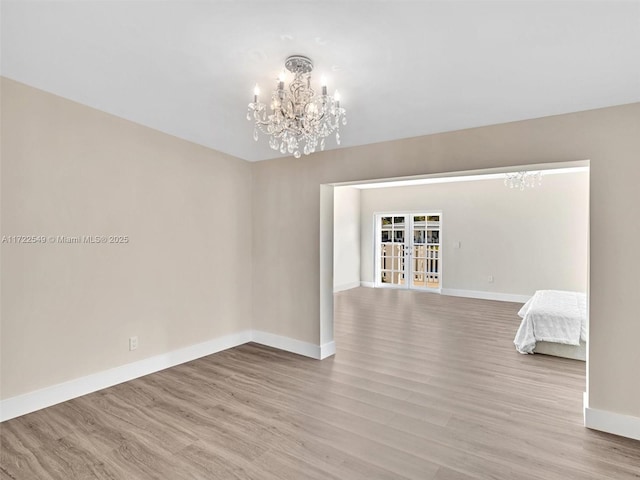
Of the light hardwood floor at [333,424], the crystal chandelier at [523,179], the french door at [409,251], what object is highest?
the crystal chandelier at [523,179]

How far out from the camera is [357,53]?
215 centimetres

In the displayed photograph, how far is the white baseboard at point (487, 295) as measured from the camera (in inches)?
275

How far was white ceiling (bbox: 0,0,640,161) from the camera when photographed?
1797mm

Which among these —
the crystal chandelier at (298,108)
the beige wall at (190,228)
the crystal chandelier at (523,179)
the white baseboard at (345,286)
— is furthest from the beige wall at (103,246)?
the crystal chandelier at (523,179)

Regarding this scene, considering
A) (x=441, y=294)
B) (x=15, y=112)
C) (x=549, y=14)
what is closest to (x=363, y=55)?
(x=549, y=14)

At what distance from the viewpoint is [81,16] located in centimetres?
196

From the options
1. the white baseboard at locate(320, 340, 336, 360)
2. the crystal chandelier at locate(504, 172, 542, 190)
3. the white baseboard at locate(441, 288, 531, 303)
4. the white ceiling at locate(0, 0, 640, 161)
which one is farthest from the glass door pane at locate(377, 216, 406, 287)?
the white ceiling at locate(0, 0, 640, 161)

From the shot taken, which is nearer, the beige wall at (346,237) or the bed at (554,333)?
the bed at (554,333)

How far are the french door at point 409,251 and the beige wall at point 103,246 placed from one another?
541 cm

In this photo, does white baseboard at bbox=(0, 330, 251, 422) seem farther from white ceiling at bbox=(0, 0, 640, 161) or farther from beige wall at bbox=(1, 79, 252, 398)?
white ceiling at bbox=(0, 0, 640, 161)

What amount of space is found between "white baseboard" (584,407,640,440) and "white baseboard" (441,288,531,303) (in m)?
4.98

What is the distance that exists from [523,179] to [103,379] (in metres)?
6.75

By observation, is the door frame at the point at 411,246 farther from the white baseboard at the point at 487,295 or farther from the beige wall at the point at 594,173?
the beige wall at the point at 594,173

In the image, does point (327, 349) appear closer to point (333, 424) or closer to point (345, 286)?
point (333, 424)
